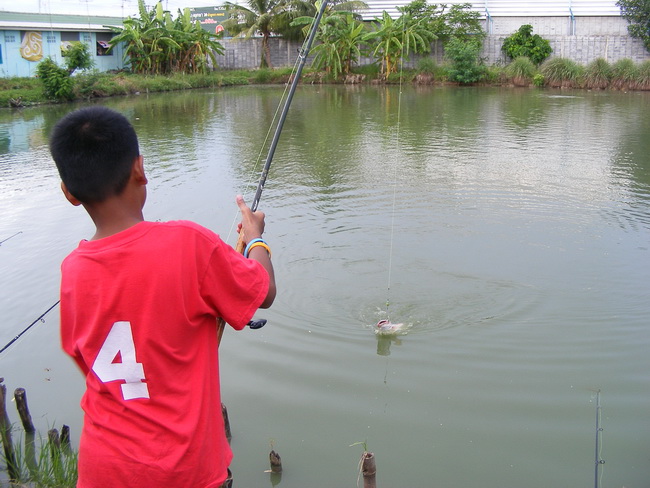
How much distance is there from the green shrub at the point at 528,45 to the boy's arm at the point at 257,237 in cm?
2860

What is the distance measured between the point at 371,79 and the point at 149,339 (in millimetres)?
29817

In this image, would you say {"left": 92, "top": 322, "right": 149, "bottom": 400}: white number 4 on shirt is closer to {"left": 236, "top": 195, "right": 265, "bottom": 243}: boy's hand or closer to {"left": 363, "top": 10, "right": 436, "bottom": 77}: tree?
{"left": 236, "top": 195, "right": 265, "bottom": 243}: boy's hand

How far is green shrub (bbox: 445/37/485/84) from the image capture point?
89.5 ft

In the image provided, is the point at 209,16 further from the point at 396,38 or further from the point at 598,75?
the point at 598,75

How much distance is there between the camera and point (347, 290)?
577 centimetres

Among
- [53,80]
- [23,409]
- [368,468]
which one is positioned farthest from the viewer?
[53,80]

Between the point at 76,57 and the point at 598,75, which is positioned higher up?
the point at 76,57

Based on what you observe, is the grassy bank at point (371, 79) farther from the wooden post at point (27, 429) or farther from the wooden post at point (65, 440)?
Answer: the wooden post at point (65, 440)

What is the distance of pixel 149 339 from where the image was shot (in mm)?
1555

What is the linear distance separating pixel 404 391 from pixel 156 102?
2004 cm

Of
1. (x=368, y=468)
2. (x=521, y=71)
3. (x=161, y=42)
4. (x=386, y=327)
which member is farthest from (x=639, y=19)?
(x=368, y=468)

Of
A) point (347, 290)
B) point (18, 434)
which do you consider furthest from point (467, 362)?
point (18, 434)

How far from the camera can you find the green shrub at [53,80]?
847 inches

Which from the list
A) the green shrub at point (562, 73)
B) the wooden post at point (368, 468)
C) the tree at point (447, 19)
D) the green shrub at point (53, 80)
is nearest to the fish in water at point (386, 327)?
the wooden post at point (368, 468)
